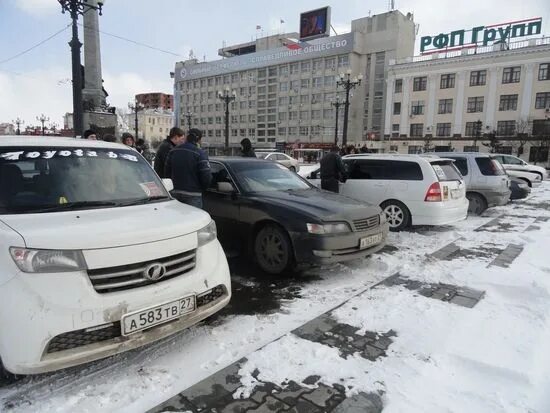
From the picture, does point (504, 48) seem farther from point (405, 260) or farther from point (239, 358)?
point (239, 358)

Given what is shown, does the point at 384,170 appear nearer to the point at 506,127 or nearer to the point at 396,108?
the point at 506,127

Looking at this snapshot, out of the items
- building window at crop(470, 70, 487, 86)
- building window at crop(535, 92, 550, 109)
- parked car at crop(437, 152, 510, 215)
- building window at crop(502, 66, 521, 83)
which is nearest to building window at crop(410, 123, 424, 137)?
building window at crop(470, 70, 487, 86)

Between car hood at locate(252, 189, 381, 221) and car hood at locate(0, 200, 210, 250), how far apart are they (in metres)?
1.83

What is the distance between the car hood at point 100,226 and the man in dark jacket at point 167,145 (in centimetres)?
298

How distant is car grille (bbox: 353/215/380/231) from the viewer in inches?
193

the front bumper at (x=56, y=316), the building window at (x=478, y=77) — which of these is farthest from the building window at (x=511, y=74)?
the front bumper at (x=56, y=316)

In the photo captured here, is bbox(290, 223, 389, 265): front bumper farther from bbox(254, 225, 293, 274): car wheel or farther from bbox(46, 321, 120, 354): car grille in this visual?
bbox(46, 321, 120, 354): car grille

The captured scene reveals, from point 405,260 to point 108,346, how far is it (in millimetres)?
4341

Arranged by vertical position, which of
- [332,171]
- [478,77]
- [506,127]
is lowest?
[332,171]

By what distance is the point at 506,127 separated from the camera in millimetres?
51000

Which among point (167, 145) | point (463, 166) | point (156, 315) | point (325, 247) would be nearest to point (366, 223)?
point (325, 247)

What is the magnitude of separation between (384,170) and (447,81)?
54762 mm

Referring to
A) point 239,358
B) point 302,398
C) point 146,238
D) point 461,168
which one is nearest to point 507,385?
point 302,398

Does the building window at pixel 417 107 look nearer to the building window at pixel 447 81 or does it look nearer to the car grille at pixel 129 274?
the building window at pixel 447 81
